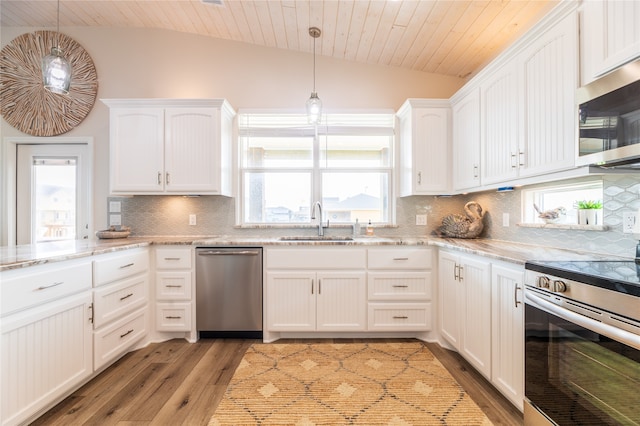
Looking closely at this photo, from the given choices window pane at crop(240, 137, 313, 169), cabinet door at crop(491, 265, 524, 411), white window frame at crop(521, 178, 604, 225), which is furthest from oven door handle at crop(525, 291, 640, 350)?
window pane at crop(240, 137, 313, 169)

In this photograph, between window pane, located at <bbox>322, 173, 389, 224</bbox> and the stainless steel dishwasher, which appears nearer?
the stainless steel dishwasher

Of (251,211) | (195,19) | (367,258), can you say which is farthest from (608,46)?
(195,19)

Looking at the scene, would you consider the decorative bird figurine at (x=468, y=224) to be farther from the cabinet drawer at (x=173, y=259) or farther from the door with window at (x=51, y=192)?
the door with window at (x=51, y=192)

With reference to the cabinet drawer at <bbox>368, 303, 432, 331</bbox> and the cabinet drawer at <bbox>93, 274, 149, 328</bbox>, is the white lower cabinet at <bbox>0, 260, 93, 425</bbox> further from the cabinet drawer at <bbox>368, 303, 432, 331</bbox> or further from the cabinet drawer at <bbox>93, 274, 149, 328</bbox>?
the cabinet drawer at <bbox>368, 303, 432, 331</bbox>

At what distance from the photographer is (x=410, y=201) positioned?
10.4 ft

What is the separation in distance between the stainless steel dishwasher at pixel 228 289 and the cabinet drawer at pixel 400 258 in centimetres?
104

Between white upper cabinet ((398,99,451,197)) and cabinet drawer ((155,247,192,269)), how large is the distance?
226 cm

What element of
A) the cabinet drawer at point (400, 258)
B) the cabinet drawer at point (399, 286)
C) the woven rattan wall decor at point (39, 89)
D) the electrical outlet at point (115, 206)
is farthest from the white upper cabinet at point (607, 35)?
the woven rattan wall decor at point (39, 89)

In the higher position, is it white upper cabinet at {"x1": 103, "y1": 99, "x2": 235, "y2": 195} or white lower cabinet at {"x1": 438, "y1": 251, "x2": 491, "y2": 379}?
white upper cabinet at {"x1": 103, "y1": 99, "x2": 235, "y2": 195}

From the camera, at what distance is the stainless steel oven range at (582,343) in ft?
3.13

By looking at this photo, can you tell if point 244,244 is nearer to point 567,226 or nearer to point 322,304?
point 322,304

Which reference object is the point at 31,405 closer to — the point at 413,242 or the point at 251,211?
the point at 251,211

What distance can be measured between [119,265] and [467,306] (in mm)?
2622

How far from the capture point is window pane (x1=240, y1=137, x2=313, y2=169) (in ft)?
10.6
